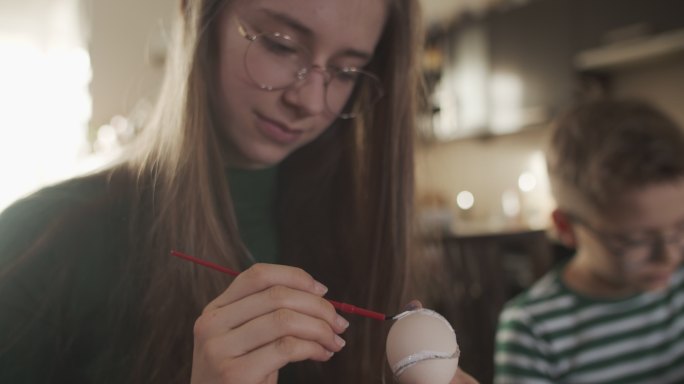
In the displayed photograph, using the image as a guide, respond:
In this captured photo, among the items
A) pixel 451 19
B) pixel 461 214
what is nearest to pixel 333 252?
pixel 461 214

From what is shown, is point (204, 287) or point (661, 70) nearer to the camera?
point (204, 287)

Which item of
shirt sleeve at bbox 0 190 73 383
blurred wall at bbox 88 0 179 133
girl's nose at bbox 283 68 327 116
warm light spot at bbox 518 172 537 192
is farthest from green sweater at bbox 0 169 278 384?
warm light spot at bbox 518 172 537 192

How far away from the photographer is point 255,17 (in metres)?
0.63

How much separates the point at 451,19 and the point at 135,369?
3369mm

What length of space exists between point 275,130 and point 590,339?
0.71 m

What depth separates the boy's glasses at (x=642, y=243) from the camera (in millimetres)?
919

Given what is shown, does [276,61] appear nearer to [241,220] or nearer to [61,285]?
[241,220]

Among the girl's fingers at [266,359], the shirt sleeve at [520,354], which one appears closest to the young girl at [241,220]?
the girl's fingers at [266,359]

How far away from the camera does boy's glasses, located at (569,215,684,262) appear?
919mm

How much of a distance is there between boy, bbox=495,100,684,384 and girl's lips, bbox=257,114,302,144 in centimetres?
56

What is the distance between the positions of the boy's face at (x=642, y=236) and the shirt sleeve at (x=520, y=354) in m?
0.19

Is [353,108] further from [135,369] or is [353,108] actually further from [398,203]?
[135,369]

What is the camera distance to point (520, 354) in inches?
37.4

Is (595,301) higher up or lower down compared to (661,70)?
lower down
